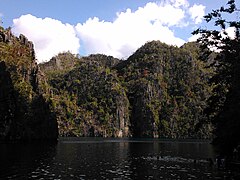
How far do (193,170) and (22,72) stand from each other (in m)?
150

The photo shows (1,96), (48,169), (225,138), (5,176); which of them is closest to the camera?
(5,176)

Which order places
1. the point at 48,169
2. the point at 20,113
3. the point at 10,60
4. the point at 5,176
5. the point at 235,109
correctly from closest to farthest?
1. the point at 5,176
2. the point at 235,109
3. the point at 48,169
4. the point at 20,113
5. the point at 10,60

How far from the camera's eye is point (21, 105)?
159125 millimetres

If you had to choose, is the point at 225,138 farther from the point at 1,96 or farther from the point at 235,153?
the point at 1,96

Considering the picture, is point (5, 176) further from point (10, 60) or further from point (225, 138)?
point (10, 60)

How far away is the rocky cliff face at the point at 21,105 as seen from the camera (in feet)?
470

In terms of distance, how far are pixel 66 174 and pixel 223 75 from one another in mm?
31177

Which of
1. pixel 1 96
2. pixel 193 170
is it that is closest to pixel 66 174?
pixel 193 170

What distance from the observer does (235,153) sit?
69.8m

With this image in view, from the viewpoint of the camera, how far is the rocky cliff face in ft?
470

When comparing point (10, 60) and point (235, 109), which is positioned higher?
point (10, 60)

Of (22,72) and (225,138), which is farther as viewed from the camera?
(22,72)

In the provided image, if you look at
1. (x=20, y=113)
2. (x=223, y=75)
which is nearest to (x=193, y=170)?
(x=223, y=75)

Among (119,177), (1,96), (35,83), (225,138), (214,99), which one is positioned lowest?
(119,177)
